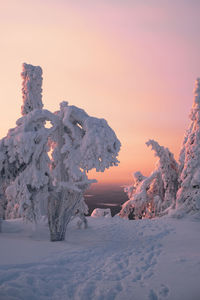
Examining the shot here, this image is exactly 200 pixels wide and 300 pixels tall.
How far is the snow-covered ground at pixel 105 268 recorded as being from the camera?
545cm

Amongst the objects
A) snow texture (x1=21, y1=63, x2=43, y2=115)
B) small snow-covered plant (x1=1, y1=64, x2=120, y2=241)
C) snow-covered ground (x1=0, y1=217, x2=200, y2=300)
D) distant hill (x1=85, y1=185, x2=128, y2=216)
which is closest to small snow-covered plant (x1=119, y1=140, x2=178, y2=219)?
snow-covered ground (x1=0, y1=217, x2=200, y2=300)

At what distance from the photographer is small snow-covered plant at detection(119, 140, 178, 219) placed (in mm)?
18438

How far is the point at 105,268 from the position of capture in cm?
714

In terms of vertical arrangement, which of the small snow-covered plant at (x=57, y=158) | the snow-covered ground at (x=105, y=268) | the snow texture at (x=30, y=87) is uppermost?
the snow texture at (x=30, y=87)

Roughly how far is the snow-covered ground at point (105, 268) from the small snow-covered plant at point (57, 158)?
61.6 inches

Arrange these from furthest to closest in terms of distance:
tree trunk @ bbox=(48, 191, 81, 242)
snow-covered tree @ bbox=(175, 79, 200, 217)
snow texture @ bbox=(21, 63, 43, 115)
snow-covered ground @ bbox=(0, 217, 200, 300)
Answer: snow texture @ bbox=(21, 63, 43, 115) < snow-covered tree @ bbox=(175, 79, 200, 217) < tree trunk @ bbox=(48, 191, 81, 242) < snow-covered ground @ bbox=(0, 217, 200, 300)

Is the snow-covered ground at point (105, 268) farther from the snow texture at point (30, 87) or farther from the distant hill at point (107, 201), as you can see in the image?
the distant hill at point (107, 201)

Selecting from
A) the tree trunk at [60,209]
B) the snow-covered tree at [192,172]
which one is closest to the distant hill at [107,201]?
the snow-covered tree at [192,172]

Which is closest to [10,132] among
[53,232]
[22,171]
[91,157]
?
[22,171]

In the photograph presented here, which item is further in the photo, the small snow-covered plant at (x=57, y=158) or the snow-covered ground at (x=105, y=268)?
the small snow-covered plant at (x=57, y=158)

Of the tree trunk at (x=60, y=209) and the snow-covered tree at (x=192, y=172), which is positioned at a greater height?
the snow-covered tree at (x=192, y=172)

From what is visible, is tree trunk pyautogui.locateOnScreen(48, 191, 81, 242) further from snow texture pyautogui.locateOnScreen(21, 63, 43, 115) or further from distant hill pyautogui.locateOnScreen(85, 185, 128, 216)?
distant hill pyautogui.locateOnScreen(85, 185, 128, 216)

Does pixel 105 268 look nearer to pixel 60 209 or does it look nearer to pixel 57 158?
pixel 60 209

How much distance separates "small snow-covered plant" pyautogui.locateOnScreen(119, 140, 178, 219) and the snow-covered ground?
23.3 feet
